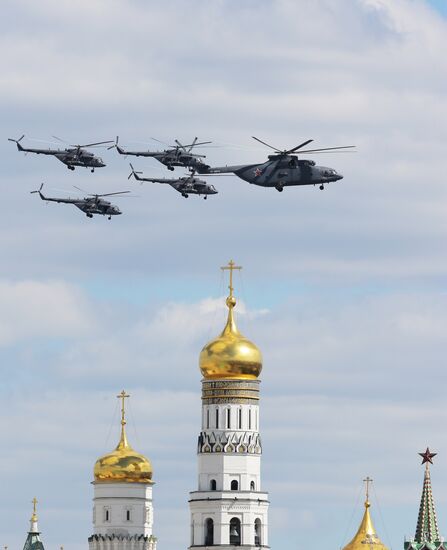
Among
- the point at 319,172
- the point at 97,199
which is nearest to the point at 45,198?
the point at 97,199

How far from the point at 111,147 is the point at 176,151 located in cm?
383

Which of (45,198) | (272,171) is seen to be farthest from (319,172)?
(45,198)

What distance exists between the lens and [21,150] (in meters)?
183

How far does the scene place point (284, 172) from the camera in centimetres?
18212

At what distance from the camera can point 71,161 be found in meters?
184

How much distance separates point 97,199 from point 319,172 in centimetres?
1153

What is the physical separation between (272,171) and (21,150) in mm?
10503

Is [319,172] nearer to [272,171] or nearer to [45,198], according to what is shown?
[272,171]

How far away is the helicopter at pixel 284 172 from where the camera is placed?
181250mm

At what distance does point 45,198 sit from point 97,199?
238 cm

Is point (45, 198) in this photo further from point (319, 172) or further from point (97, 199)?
point (319, 172)

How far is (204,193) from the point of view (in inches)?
7274

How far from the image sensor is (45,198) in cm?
18862

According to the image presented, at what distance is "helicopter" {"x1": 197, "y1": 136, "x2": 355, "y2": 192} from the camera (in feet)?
595
